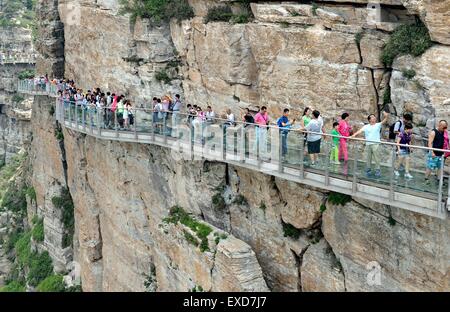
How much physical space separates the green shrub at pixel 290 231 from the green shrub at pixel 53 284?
18141mm

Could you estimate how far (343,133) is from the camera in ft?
44.8

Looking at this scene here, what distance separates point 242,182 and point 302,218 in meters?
2.69

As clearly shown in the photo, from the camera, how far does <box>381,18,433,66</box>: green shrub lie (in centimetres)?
1352

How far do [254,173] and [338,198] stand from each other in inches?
125

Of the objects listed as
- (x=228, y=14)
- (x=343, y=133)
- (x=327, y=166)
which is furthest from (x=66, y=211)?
(x=327, y=166)

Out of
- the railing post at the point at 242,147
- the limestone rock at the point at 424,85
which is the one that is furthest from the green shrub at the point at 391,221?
the railing post at the point at 242,147

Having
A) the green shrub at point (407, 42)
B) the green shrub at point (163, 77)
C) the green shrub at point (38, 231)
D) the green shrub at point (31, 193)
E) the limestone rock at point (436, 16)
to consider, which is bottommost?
the green shrub at point (38, 231)

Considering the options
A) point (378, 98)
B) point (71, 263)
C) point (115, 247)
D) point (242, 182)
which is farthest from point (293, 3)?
point (71, 263)

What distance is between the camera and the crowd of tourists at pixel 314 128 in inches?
459

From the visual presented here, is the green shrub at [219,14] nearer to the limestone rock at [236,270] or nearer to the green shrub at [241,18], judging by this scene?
the green shrub at [241,18]

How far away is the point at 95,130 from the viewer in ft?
68.3

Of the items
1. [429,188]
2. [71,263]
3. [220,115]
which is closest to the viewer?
[429,188]

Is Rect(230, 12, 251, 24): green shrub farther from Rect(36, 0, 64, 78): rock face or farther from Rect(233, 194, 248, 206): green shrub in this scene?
Rect(36, 0, 64, 78): rock face

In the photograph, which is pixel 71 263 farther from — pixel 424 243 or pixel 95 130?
pixel 424 243
